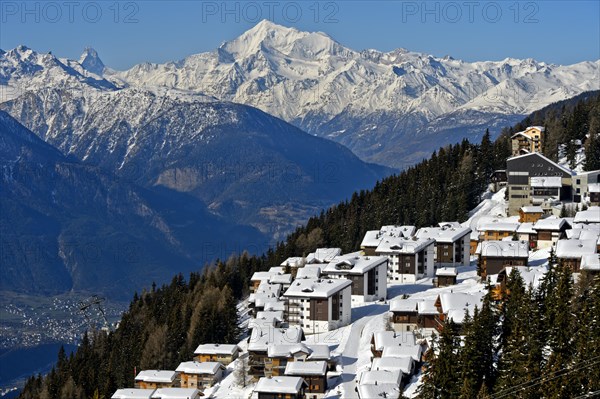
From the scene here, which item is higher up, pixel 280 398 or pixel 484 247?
pixel 484 247

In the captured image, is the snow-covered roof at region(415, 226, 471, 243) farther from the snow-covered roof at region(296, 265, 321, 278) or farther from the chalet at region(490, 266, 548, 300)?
the chalet at region(490, 266, 548, 300)

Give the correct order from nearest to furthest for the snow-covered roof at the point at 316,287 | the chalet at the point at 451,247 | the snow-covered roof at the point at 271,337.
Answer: the snow-covered roof at the point at 271,337, the snow-covered roof at the point at 316,287, the chalet at the point at 451,247

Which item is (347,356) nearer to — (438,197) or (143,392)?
(143,392)

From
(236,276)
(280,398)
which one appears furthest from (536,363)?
(236,276)

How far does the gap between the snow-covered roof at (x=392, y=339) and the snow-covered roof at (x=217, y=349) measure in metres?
15.5

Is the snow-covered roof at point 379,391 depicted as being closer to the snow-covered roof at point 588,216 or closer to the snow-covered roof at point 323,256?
the snow-covered roof at point 323,256

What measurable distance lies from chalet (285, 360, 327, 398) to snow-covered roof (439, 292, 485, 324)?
9902 millimetres

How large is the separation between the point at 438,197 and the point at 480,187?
6.41m

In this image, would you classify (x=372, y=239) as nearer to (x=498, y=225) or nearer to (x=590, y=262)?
(x=498, y=225)

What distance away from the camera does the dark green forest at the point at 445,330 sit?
5900cm

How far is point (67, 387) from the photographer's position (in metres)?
104

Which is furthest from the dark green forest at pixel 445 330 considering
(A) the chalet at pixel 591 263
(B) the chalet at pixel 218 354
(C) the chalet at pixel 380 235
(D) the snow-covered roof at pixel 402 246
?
(D) the snow-covered roof at pixel 402 246

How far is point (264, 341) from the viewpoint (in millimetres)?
83875

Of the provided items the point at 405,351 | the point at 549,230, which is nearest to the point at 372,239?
the point at 549,230
